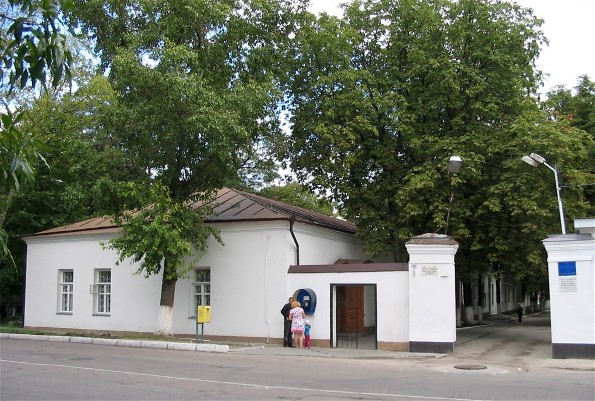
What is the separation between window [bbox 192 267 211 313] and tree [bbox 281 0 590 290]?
5904mm

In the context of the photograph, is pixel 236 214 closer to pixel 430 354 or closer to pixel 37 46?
pixel 430 354

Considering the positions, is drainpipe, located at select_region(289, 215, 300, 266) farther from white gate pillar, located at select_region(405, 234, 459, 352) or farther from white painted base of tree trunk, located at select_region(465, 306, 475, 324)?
white painted base of tree trunk, located at select_region(465, 306, 475, 324)

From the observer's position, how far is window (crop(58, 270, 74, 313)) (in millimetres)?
25938

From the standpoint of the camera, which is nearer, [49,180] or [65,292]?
[65,292]

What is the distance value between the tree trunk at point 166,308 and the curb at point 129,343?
1.75 meters

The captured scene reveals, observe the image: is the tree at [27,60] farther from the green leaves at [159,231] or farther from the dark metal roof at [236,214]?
the dark metal roof at [236,214]

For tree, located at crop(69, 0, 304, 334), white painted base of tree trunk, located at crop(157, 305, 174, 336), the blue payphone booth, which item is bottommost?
white painted base of tree trunk, located at crop(157, 305, 174, 336)

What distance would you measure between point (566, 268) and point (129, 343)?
13.8m

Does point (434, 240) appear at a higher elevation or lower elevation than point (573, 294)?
higher

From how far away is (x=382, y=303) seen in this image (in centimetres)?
1892

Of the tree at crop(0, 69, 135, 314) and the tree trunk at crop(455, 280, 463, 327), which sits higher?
the tree at crop(0, 69, 135, 314)

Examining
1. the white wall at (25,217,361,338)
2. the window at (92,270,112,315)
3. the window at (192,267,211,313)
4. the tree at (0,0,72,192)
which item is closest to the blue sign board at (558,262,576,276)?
the white wall at (25,217,361,338)

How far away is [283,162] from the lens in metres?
26.6

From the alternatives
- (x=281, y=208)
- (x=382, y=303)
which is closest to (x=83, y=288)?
(x=281, y=208)
